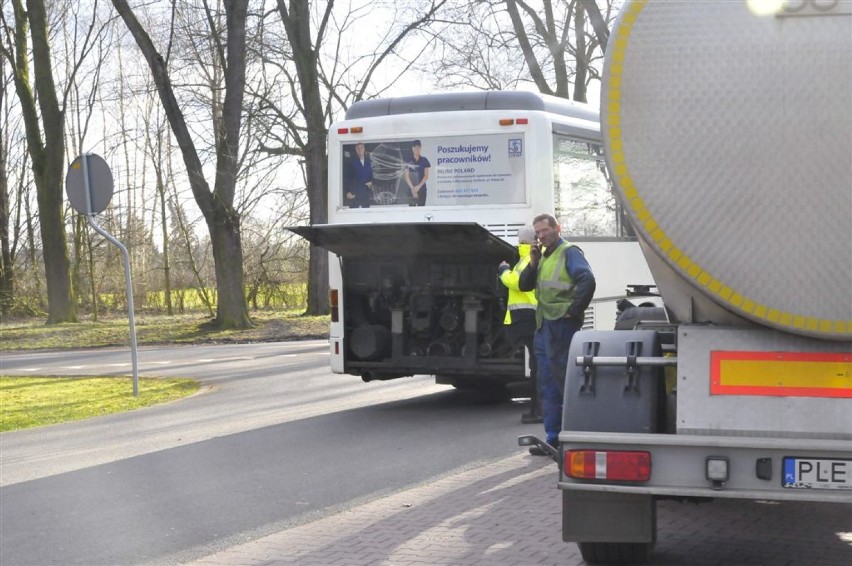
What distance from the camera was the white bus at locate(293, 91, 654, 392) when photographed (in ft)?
40.7

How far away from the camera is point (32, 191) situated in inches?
1710

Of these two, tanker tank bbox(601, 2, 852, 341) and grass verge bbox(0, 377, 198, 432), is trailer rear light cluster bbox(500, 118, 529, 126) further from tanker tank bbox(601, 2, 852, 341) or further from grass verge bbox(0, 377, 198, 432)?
tanker tank bbox(601, 2, 852, 341)

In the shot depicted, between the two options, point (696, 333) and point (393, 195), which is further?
point (393, 195)

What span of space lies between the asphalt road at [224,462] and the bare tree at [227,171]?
479 inches

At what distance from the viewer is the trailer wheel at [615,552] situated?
5723mm

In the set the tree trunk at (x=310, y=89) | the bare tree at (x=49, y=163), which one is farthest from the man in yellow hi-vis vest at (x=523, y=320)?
the bare tree at (x=49, y=163)

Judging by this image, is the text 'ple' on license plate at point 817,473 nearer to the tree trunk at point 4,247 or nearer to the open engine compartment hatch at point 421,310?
the open engine compartment hatch at point 421,310

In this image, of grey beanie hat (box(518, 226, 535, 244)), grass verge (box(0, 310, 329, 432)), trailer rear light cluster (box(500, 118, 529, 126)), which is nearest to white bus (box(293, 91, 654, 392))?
trailer rear light cluster (box(500, 118, 529, 126))

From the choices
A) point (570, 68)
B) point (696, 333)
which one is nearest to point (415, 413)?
point (696, 333)

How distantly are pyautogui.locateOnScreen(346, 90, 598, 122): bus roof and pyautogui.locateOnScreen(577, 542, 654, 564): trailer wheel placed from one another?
7.26m

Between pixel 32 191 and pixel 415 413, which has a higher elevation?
pixel 32 191

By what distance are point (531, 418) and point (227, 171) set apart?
17963mm

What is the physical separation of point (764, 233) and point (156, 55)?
23744 millimetres

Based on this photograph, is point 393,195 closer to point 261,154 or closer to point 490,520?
point 490,520
